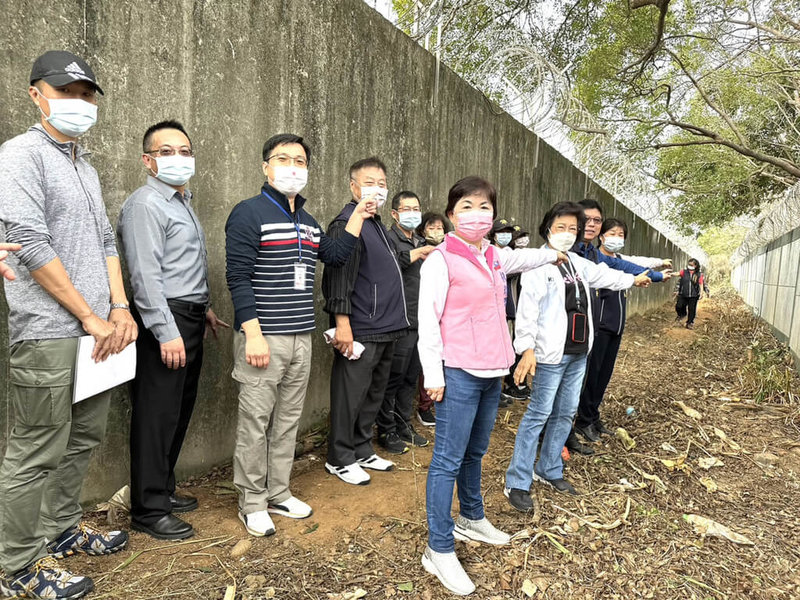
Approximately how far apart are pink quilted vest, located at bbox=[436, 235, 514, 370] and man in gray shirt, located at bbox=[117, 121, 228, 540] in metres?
1.26

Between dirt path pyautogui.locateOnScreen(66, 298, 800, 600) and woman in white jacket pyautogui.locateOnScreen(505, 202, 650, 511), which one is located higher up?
woman in white jacket pyautogui.locateOnScreen(505, 202, 650, 511)

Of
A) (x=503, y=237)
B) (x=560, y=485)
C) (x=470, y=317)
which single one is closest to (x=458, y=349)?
(x=470, y=317)

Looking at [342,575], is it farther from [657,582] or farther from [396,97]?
[396,97]

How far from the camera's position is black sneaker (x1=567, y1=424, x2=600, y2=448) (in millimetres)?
4355

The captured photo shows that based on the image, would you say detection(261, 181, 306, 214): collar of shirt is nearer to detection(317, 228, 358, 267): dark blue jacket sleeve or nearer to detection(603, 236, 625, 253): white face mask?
detection(317, 228, 358, 267): dark blue jacket sleeve

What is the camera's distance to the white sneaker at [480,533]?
272 cm

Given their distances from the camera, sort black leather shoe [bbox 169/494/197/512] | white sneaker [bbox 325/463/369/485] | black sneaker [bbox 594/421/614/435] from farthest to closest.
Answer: black sneaker [bbox 594/421/614/435]
white sneaker [bbox 325/463/369/485]
black leather shoe [bbox 169/494/197/512]

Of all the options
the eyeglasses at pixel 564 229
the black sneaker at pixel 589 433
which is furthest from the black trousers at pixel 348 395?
the black sneaker at pixel 589 433

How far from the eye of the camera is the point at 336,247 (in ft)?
9.90

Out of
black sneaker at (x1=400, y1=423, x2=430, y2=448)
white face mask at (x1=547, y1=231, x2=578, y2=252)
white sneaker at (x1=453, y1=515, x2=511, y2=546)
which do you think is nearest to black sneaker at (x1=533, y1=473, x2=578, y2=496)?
white sneaker at (x1=453, y1=515, x2=511, y2=546)

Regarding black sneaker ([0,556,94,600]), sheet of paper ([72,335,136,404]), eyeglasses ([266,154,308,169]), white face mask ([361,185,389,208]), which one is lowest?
black sneaker ([0,556,94,600])

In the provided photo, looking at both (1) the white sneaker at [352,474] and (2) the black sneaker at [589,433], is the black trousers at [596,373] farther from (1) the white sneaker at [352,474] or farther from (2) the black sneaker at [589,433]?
(1) the white sneaker at [352,474]

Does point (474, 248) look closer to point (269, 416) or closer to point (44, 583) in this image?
point (269, 416)

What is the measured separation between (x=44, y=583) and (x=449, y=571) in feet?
5.44
